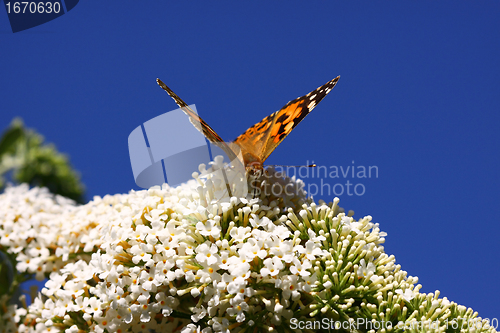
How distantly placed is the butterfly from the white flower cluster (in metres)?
0.14

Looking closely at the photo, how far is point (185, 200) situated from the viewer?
1986 millimetres

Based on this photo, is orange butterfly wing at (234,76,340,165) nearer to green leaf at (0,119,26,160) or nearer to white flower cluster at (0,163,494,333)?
white flower cluster at (0,163,494,333)

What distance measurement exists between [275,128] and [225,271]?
0.96m

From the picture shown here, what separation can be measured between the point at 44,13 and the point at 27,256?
196 cm

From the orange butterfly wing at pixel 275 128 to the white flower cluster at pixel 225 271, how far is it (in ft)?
0.51

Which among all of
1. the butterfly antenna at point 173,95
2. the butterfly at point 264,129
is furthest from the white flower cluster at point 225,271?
the butterfly antenna at point 173,95

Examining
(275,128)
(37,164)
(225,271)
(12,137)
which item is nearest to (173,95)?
(275,128)

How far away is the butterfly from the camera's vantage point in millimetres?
2049

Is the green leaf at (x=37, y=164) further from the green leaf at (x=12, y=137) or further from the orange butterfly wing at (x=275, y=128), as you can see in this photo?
the orange butterfly wing at (x=275, y=128)

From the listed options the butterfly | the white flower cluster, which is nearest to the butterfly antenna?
the butterfly

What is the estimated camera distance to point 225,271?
5.68 feet

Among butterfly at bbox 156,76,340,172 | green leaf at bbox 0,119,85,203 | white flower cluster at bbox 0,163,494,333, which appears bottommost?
white flower cluster at bbox 0,163,494,333

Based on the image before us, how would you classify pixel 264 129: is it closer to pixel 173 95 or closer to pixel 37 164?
pixel 173 95

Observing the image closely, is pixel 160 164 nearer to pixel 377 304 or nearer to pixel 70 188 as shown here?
pixel 377 304
